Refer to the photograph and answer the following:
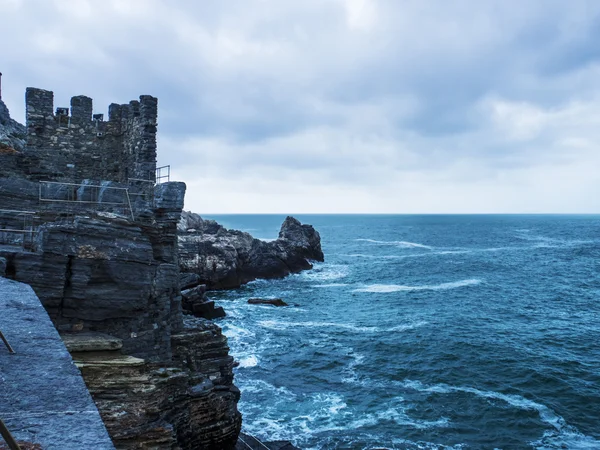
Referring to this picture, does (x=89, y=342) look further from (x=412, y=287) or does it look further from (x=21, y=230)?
(x=412, y=287)

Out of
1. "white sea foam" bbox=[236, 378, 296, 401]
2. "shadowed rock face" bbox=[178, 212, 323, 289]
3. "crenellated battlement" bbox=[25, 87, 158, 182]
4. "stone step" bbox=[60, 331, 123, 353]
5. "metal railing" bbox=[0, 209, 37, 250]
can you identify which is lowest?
"white sea foam" bbox=[236, 378, 296, 401]

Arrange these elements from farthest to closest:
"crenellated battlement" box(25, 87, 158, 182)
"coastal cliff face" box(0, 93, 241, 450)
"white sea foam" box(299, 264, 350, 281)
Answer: "white sea foam" box(299, 264, 350, 281), "crenellated battlement" box(25, 87, 158, 182), "coastal cliff face" box(0, 93, 241, 450)

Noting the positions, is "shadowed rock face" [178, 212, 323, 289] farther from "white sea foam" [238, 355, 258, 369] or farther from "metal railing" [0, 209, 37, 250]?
"metal railing" [0, 209, 37, 250]

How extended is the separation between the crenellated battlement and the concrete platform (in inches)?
527

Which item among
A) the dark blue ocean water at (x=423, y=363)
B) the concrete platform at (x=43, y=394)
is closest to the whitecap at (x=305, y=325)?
the dark blue ocean water at (x=423, y=363)

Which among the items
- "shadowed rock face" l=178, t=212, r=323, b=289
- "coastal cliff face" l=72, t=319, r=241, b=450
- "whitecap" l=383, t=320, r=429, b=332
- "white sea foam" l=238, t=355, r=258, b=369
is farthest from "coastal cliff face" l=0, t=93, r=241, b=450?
"shadowed rock face" l=178, t=212, r=323, b=289

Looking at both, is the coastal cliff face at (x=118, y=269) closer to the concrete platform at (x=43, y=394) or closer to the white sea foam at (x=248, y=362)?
the concrete platform at (x=43, y=394)

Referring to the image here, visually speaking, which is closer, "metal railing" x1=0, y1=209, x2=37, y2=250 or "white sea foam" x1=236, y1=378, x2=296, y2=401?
"metal railing" x1=0, y1=209, x2=37, y2=250

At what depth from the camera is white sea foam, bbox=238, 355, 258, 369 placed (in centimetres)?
3100

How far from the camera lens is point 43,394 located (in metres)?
4.16

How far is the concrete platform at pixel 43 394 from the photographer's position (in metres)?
3.40

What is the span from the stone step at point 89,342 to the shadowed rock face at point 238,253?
148ft

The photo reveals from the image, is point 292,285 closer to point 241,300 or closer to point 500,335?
point 241,300

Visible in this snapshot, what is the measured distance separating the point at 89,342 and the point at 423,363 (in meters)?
24.7
